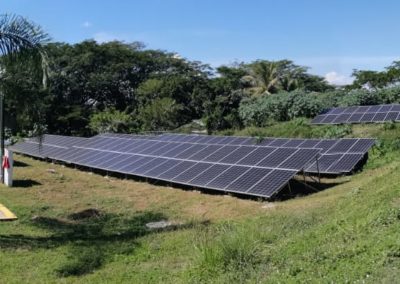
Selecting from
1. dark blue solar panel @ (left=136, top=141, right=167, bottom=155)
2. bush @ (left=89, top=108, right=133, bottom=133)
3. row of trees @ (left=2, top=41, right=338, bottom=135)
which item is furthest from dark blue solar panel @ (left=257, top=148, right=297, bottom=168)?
bush @ (left=89, top=108, right=133, bottom=133)

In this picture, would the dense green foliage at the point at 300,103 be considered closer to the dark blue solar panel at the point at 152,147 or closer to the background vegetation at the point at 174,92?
the background vegetation at the point at 174,92

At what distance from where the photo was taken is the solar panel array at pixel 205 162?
14461 mm

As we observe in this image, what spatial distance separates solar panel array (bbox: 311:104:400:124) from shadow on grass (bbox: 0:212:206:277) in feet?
50.1

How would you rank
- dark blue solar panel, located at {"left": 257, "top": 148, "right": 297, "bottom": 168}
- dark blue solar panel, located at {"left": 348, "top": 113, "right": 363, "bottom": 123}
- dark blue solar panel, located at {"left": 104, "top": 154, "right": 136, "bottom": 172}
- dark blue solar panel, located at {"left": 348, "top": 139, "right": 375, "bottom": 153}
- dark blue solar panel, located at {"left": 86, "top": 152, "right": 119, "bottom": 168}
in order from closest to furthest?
1. dark blue solar panel, located at {"left": 257, "top": 148, "right": 297, "bottom": 168}
2. dark blue solar panel, located at {"left": 348, "top": 139, "right": 375, "bottom": 153}
3. dark blue solar panel, located at {"left": 104, "top": 154, "right": 136, "bottom": 172}
4. dark blue solar panel, located at {"left": 86, "top": 152, "right": 119, "bottom": 168}
5. dark blue solar panel, located at {"left": 348, "top": 113, "right": 363, "bottom": 123}

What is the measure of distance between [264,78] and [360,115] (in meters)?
26.3

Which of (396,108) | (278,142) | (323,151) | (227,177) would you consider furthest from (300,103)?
(227,177)

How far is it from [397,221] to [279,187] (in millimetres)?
6929

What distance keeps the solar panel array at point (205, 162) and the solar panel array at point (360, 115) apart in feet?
31.1

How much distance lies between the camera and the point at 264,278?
6211 mm

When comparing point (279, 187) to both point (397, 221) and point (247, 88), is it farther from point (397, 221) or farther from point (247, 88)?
point (247, 88)

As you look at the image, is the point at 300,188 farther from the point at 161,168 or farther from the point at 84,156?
the point at 84,156

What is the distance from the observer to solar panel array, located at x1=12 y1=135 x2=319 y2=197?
1446 centimetres

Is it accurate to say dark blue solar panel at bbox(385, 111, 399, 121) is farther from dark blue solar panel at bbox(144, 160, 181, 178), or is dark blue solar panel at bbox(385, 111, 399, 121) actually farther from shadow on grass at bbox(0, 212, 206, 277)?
shadow on grass at bbox(0, 212, 206, 277)

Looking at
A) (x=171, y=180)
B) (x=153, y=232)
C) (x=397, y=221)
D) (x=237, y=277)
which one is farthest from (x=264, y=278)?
(x=171, y=180)
